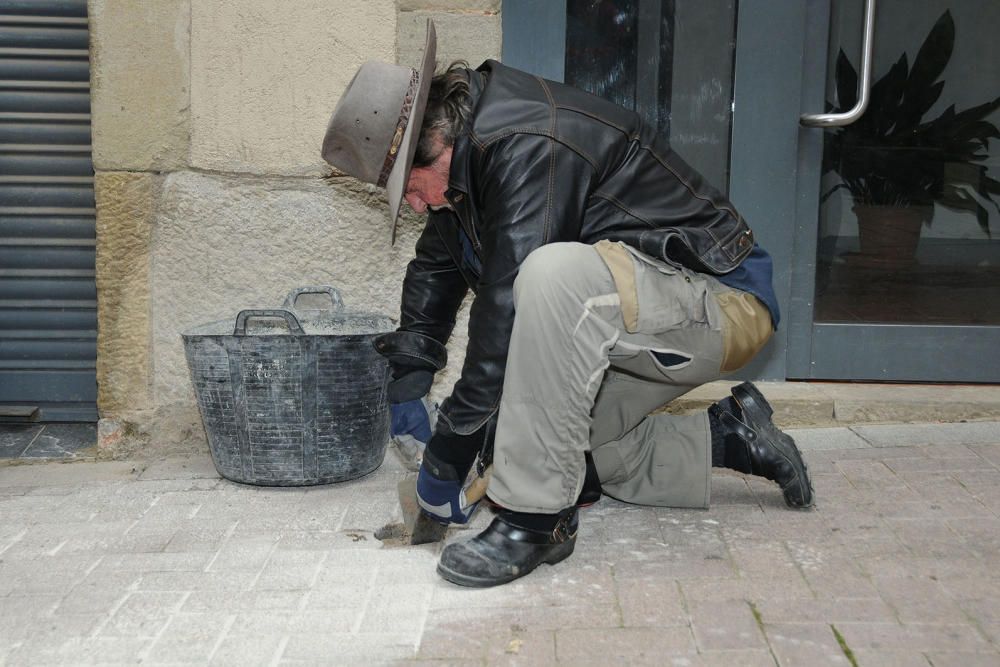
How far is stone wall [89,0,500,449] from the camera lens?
367 cm

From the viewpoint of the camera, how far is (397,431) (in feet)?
10.6

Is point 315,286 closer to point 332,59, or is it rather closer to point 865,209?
point 332,59

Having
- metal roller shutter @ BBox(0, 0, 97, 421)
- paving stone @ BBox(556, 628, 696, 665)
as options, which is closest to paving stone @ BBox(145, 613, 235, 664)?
paving stone @ BBox(556, 628, 696, 665)

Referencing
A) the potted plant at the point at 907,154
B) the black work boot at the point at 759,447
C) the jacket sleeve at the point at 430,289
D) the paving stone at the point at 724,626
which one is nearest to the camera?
the paving stone at the point at 724,626

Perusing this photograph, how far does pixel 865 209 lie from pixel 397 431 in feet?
6.70

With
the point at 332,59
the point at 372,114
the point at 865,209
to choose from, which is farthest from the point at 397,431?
the point at 865,209

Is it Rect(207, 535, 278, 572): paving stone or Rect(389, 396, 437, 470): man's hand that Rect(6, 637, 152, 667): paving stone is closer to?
Rect(207, 535, 278, 572): paving stone

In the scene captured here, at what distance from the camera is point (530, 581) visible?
2.63 metres

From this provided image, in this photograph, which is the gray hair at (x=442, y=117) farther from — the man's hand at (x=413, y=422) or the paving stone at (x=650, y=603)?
the paving stone at (x=650, y=603)

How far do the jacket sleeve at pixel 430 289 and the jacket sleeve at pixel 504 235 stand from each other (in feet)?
1.81

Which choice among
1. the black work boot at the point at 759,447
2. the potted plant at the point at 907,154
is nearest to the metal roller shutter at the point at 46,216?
the black work boot at the point at 759,447

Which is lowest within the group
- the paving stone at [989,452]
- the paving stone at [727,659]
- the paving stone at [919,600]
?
the paving stone at [727,659]

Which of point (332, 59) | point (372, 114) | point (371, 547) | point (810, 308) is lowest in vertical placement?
point (371, 547)

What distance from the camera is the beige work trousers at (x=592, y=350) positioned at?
2506 millimetres
